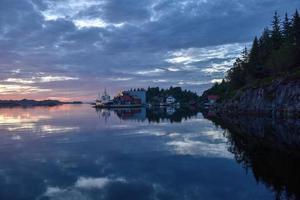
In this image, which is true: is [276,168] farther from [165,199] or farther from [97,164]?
[97,164]

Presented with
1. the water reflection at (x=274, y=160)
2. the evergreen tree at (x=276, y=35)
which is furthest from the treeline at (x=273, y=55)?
the water reflection at (x=274, y=160)

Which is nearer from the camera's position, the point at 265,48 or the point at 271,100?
the point at 271,100

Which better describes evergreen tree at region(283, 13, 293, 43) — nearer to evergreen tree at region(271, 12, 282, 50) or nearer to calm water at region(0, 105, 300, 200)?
evergreen tree at region(271, 12, 282, 50)

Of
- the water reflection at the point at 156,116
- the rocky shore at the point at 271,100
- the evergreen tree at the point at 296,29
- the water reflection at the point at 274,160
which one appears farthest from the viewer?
the evergreen tree at the point at 296,29

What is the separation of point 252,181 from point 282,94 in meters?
59.7

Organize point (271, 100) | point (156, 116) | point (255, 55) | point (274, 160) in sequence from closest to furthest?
1. point (274, 160)
2. point (271, 100)
3. point (156, 116)
4. point (255, 55)

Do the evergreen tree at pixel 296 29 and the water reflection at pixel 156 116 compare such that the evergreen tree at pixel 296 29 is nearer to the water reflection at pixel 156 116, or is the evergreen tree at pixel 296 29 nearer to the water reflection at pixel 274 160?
the water reflection at pixel 156 116

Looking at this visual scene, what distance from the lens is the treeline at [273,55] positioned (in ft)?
290

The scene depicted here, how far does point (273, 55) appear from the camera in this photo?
94.9 m

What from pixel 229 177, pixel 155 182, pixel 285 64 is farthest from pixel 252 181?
pixel 285 64

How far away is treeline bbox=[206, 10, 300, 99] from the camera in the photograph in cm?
8850

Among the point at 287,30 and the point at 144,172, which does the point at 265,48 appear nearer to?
the point at 287,30

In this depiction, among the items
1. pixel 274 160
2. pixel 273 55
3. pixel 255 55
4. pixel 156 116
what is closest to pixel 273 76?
pixel 273 55

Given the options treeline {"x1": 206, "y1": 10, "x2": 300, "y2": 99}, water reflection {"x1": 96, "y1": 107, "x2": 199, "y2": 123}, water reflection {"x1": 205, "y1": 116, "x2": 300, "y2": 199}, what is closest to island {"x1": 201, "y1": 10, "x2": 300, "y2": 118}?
treeline {"x1": 206, "y1": 10, "x2": 300, "y2": 99}
